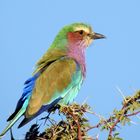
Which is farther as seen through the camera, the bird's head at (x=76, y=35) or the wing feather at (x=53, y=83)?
the bird's head at (x=76, y=35)

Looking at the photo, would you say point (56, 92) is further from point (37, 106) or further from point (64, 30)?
point (64, 30)

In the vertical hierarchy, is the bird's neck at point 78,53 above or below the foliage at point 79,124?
above

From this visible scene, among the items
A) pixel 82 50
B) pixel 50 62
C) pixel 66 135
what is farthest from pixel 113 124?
pixel 82 50

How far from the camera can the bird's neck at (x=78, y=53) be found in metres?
5.46

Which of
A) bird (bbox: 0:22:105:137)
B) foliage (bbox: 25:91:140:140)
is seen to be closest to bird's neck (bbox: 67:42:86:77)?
bird (bbox: 0:22:105:137)

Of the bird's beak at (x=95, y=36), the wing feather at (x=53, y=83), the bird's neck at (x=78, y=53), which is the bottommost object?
the wing feather at (x=53, y=83)

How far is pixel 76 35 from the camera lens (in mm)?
6066

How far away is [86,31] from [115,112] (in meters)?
3.84

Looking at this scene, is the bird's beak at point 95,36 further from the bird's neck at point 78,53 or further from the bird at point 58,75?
the bird's neck at point 78,53

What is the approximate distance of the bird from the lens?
164 inches

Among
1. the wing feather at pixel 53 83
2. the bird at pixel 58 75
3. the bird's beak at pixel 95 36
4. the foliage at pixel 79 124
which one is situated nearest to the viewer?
the foliage at pixel 79 124

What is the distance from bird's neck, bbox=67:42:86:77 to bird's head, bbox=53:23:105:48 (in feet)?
0.20

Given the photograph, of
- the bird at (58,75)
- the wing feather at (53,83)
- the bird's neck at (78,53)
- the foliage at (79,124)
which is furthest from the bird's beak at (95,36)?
the foliage at (79,124)

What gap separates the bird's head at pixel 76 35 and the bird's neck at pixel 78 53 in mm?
62
